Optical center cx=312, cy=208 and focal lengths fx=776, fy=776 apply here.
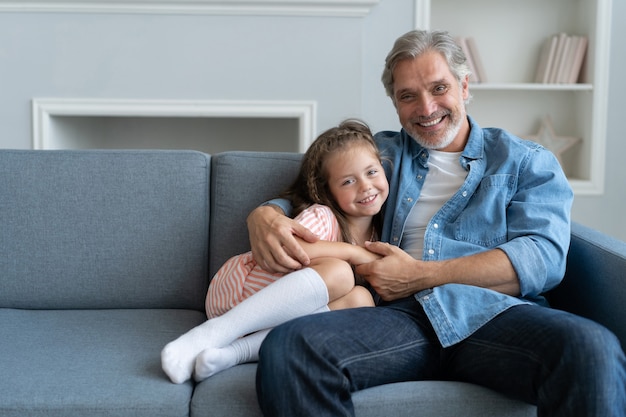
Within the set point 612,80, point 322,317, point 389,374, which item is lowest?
point 389,374

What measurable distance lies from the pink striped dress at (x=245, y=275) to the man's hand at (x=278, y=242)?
0.03 meters

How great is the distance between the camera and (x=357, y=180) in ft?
6.23

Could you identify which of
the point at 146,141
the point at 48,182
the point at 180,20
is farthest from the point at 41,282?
the point at 146,141

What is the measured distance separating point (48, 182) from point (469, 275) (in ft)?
3.75

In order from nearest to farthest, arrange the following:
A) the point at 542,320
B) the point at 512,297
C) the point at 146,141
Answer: the point at 542,320
the point at 512,297
the point at 146,141

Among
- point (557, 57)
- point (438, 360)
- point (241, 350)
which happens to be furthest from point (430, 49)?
point (557, 57)

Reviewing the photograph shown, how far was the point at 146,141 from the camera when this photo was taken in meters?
3.92

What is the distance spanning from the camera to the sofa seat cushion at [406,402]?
1.53 metres

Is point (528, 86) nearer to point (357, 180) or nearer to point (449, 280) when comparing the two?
point (357, 180)

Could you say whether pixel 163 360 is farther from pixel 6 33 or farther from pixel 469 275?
pixel 6 33

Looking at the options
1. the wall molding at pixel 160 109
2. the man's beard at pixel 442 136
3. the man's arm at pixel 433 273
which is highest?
the wall molding at pixel 160 109

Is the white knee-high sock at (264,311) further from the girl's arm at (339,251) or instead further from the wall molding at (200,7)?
the wall molding at (200,7)

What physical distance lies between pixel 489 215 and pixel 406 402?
1.81 feet

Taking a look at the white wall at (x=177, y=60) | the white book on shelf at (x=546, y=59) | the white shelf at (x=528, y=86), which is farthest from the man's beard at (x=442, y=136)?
→ the white book on shelf at (x=546, y=59)
